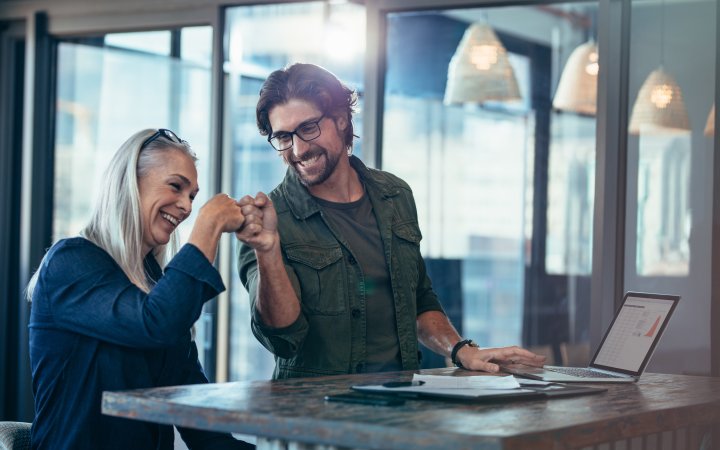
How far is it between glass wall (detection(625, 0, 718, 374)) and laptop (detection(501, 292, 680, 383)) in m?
1.05

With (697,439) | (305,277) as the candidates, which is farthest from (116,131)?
(697,439)

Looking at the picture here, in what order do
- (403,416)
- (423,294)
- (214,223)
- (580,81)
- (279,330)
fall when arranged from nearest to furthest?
(403,416) → (214,223) → (279,330) → (423,294) → (580,81)

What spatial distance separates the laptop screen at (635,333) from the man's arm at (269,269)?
82 centimetres

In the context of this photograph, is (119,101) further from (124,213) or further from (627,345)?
(627,345)

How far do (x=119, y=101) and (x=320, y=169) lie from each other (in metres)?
2.56

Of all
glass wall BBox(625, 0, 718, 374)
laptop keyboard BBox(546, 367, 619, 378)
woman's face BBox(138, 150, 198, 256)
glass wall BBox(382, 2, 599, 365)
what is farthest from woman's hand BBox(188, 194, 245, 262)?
glass wall BBox(382, 2, 599, 365)

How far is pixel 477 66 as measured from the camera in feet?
16.9

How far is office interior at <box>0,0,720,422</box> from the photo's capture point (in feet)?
12.3

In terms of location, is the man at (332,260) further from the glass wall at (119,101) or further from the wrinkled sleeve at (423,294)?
the glass wall at (119,101)

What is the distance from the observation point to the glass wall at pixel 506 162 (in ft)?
16.8

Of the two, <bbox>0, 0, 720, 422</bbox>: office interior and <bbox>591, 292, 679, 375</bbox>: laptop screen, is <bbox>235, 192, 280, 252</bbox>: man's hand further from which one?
<bbox>0, 0, 720, 422</bbox>: office interior

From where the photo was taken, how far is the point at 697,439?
2658 mm

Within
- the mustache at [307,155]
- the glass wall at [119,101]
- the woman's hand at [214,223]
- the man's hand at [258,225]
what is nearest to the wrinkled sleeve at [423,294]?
the mustache at [307,155]

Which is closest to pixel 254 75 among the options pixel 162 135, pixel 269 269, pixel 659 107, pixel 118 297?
pixel 659 107
